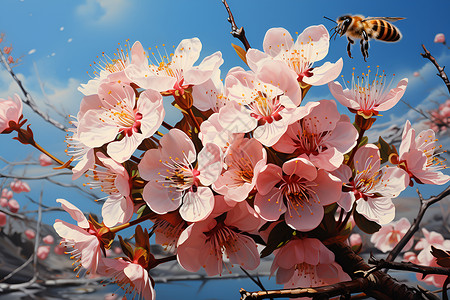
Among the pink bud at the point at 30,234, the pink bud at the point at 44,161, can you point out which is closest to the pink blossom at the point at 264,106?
the pink bud at the point at 44,161

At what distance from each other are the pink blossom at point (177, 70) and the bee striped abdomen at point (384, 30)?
1.09 feet

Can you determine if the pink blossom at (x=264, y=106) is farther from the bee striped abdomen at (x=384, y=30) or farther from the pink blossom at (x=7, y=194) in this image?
the pink blossom at (x=7, y=194)

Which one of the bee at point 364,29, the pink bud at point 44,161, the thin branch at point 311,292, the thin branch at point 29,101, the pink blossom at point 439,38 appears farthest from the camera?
the pink bud at point 44,161

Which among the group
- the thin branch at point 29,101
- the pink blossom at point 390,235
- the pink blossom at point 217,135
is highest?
the thin branch at point 29,101

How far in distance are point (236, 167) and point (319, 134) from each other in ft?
0.30

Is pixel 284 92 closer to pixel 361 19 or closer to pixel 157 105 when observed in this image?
pixel 157 105

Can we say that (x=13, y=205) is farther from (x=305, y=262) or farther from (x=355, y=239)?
(x=305, y=262)

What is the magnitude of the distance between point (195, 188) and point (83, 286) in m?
1.67

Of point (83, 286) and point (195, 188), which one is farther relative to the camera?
point (83, 286)

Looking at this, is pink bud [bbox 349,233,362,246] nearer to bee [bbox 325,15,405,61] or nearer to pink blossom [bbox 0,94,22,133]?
bee [bbox 325,15,405,61]

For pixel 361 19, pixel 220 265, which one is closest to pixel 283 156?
pixel 220 265

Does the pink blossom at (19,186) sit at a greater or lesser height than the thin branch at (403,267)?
greater

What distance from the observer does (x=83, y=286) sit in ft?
6.01

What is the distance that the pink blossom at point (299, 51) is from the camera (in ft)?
1.45
